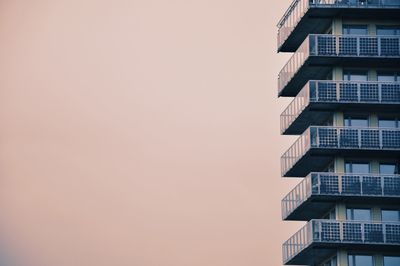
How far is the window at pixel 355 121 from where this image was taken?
439ft

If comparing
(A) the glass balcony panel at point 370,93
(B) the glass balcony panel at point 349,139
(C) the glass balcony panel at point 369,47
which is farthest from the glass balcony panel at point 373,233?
(C) the glass balcony panel at point 369,47

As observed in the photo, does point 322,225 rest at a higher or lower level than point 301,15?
lower

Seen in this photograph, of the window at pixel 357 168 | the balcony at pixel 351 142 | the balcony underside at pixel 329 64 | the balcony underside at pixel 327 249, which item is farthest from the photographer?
the balcony underside at pixel 329 64

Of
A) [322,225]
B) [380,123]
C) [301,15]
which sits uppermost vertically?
[301,15]

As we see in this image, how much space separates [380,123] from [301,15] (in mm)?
10596

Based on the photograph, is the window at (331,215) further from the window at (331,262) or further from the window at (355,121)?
the window at (355,121)

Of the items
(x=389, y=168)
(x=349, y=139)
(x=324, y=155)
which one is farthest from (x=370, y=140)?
(x=324, y=155)

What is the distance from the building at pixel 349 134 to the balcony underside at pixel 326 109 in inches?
3.1

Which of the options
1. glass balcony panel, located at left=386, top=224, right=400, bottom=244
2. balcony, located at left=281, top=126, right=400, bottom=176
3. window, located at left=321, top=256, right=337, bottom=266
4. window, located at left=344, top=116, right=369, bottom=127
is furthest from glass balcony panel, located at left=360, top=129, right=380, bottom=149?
window, located at left=321, top=256, right=337, bottom=266

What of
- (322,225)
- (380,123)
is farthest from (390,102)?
(322,225)

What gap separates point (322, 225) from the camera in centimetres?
13025

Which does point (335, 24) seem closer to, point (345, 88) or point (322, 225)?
point (345, 88)

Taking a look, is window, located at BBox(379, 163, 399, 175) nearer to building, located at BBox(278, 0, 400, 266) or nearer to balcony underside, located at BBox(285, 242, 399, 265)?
building, located at BBox(278, 0, 400, 266)

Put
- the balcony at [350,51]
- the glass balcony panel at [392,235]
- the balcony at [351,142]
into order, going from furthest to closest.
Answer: the balcony at [350,51]
the balcony at [351,142]
the glass balcony panel at [392,235]
